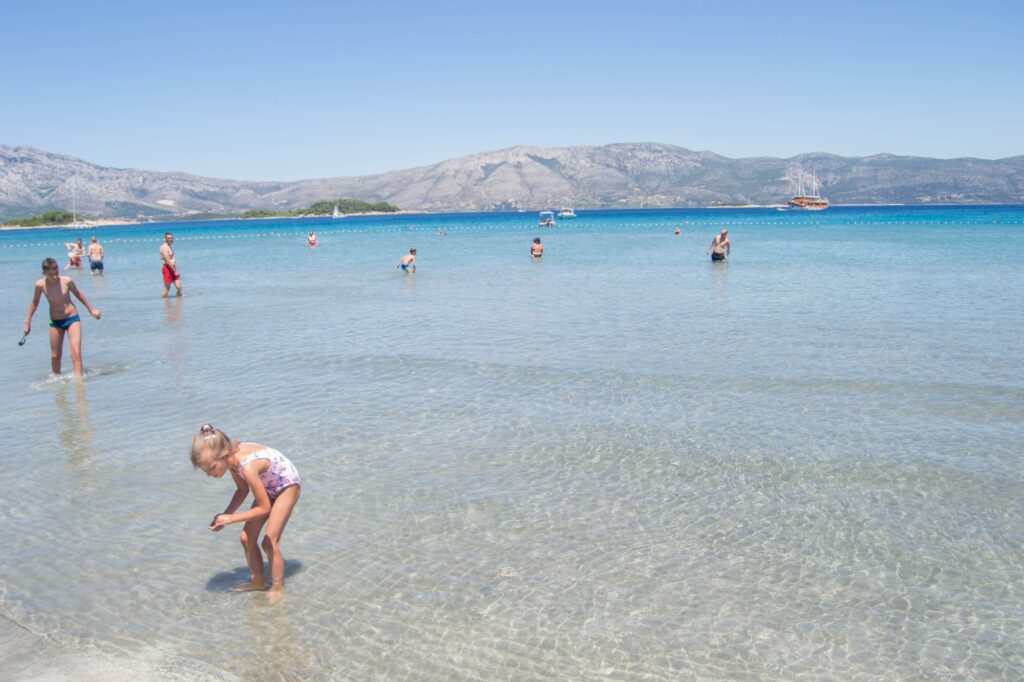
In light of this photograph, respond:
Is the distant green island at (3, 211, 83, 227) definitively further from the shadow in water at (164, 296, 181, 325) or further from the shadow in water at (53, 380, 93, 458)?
the shadow in water at (53, 380, 93, 458)

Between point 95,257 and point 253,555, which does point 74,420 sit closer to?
point 253,555

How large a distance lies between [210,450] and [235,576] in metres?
1.73

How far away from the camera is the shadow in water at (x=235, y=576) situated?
6.42 metres

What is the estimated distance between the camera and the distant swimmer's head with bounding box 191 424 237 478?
5.32 meters

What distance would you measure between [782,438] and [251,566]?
6.18 meters

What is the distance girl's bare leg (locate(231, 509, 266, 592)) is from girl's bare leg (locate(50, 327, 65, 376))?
900cm

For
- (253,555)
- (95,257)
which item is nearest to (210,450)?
(253,555)

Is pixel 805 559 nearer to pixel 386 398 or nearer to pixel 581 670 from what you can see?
pixel 581 670

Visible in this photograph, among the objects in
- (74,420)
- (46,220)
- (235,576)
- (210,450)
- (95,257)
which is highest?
(46,220)

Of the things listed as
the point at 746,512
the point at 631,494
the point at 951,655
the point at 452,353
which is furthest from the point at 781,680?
the point at 452,353

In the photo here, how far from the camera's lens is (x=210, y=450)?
5344 mm

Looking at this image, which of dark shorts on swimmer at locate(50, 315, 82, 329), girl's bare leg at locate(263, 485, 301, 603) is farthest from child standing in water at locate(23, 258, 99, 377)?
girl's bare leg at locate(263, 485, 301, 603)

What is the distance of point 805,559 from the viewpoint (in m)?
6.61

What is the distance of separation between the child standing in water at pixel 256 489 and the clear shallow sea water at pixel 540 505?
0.26 metres
